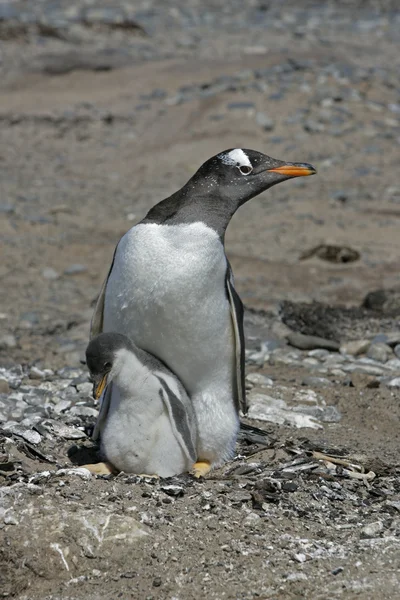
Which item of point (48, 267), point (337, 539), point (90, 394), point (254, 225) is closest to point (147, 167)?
point (254, 225)

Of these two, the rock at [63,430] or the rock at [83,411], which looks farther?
the rock at [83,411]

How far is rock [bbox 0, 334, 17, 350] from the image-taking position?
7.47 meters

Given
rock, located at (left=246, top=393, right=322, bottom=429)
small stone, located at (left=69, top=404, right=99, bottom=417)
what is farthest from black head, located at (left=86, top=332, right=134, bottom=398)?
rock, located at (left=246, top=393, right=322, bottom=429)

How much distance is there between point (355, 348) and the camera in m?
7.41

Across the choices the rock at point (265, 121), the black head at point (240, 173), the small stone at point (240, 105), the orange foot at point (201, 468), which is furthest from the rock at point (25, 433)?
the small stone at point (240, 105)

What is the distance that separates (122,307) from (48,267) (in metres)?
4.43

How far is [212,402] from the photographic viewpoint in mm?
5148

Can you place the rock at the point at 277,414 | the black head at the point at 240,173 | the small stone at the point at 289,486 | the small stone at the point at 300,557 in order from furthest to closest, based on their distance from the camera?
the rock at the point at 277,414
the black head at the point at 240,173
the small stone at the point at 289,486
the small stone at the point at 300,557

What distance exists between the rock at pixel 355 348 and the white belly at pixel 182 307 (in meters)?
2.40

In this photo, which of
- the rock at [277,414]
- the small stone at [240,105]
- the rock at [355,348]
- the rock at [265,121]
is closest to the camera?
the rock at [277,414]

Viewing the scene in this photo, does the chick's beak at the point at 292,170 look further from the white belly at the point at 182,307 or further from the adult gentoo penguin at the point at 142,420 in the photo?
the adult gentoo penguin at the point at 142,420

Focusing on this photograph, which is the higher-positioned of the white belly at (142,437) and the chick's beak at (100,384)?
the chick's beak at (100,384)

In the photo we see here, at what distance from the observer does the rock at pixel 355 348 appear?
741 cm

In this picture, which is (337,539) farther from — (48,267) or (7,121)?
(7,121)
